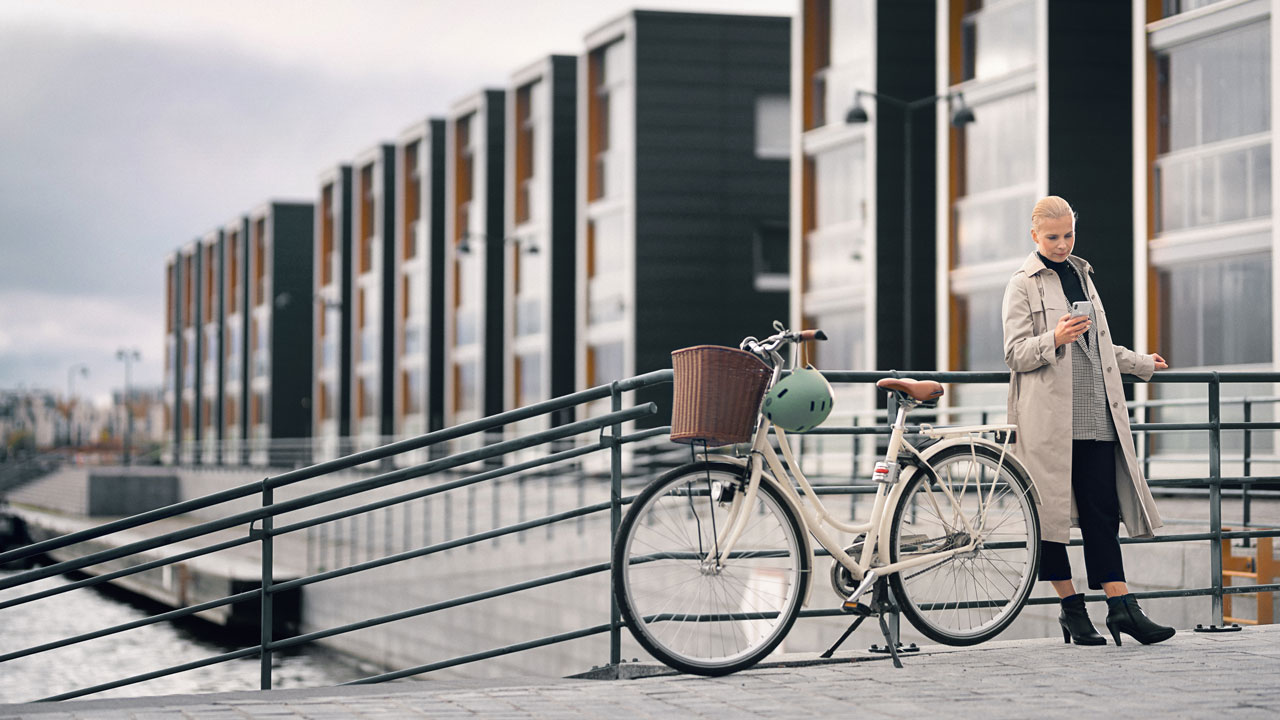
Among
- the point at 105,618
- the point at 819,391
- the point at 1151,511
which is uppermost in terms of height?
the point at 819,391

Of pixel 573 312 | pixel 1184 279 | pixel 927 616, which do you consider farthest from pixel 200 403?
pixel 927 616

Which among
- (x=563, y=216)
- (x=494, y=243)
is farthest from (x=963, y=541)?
(x=494, y=243)

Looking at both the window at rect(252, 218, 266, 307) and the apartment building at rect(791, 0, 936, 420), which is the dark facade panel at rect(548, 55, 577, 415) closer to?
the apartment building at rect(791, 0, 936, 420)

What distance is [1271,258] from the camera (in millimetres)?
19828

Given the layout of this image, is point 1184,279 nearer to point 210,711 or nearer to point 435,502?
point 435,502

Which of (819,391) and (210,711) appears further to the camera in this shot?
(819,391)

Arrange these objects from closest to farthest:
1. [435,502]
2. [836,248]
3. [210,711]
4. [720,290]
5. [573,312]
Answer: [210,711]
[836,248]
[435,502]
[720,290]
[573,312]

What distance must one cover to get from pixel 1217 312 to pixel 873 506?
16809 millimetres

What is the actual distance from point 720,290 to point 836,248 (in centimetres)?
733

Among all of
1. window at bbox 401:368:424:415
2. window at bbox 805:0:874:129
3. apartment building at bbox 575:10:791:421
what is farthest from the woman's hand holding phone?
window at bbox 401:368:424:415

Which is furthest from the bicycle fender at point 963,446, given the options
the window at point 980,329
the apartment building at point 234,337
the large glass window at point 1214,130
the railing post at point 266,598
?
the apartment building at point 234,337

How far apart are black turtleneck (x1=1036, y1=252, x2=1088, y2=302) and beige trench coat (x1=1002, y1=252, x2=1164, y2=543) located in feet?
0.11

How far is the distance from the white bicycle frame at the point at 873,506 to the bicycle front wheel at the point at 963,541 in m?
0.02

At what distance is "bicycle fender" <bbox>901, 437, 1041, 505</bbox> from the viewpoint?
19.4 feet
